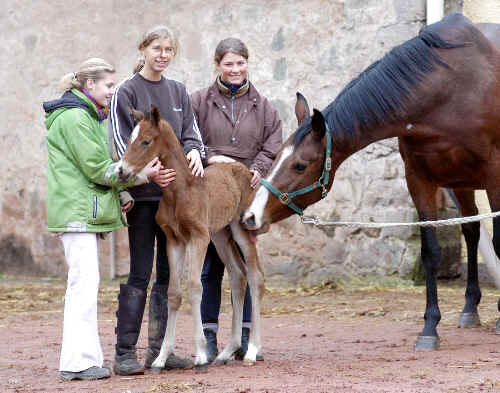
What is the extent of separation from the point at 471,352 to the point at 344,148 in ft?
4.59

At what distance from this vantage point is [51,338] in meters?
5.84

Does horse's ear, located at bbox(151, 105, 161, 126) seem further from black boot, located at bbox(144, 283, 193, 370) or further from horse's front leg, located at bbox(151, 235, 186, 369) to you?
black boot, located at bbox(144, 283, 193, 370)

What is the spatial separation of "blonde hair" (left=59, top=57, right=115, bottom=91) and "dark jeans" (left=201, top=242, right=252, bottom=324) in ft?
4.15

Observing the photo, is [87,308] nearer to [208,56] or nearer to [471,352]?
[471,352]

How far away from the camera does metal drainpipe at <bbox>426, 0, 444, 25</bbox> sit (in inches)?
296

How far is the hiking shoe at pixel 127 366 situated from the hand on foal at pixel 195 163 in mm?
1046

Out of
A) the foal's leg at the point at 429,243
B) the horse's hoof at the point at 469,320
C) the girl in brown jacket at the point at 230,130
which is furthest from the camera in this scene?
the horse's hoof at the point at 469,320

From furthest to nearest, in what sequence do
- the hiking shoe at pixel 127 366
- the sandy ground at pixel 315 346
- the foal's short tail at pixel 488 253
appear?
the foal's short tail at pixel 488 253 < the hiking shoe at pixel 127 366 < the sandy ground at pixel 315 346

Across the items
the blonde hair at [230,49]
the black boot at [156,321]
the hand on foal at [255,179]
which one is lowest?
the black boot at [156,321]

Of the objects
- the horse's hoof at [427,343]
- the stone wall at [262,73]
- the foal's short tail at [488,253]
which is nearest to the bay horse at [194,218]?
the horse's hoof at [427,343]

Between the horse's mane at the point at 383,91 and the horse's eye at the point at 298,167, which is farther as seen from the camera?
the horse's mane at the point at 383,91

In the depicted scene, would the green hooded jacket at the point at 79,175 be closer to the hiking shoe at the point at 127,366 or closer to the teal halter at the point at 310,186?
the hiking shoe at the point at 127,366

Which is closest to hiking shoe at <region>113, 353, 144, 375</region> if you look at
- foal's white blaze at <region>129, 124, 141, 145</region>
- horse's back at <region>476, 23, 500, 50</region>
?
foal's white blaze at <region>129, 124, 141, 145</region>

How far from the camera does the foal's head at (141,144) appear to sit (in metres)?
4.09
